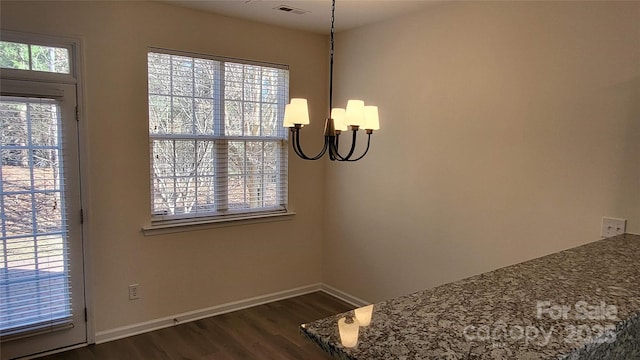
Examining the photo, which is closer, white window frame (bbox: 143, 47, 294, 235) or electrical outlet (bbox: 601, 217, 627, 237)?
electrical outlet (bbox: 601, 217, 627, 237)

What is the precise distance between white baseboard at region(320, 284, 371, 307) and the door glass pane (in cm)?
240

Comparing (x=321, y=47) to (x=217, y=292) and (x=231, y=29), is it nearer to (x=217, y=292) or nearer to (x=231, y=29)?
(x=231, y=29)

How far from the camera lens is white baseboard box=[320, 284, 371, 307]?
13.5 feet

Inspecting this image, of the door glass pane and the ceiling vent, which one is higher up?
the ceiling vent

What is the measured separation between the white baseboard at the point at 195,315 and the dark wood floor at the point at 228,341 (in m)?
0.05

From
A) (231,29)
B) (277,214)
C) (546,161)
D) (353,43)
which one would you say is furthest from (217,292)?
(546,161)

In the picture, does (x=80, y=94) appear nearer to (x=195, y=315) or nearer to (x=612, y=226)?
Answer: (x=195, y=315)

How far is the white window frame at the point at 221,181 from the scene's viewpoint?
3409mm

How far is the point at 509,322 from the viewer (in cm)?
108

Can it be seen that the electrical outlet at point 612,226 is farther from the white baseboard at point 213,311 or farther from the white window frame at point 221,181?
the white window frame at point 221,181

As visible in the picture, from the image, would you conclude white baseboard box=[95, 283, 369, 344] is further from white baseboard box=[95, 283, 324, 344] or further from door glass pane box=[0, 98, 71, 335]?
door glass pane box=[0, 98, 71, 335]

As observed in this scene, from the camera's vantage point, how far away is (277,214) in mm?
4105

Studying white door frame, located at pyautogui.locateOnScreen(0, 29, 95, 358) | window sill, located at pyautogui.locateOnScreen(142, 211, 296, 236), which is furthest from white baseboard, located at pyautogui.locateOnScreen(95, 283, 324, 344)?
window sill, located at pyautogui.locateOnScreen(142, 211, 296, 236)

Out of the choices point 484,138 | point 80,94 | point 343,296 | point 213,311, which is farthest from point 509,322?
point 343,296
